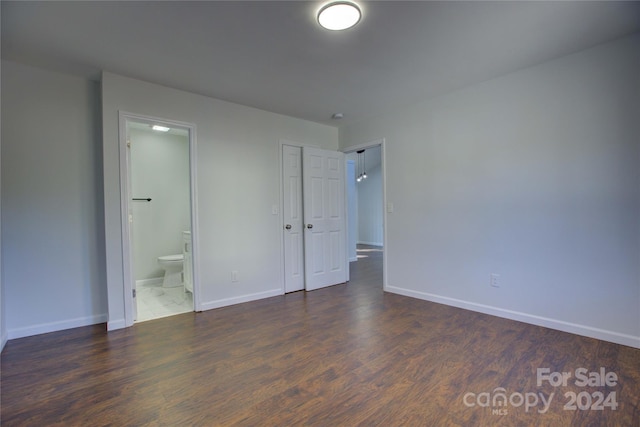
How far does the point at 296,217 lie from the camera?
420 cm

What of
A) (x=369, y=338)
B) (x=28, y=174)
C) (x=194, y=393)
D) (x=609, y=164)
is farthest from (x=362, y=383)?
(x=28, y=174)

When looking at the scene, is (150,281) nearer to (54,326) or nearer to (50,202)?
(54,326)

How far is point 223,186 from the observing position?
3.56 metres

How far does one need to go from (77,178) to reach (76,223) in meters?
0.44

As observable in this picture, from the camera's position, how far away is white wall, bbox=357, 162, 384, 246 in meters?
9.21

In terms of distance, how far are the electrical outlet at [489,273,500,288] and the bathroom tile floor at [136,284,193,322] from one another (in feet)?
10.7

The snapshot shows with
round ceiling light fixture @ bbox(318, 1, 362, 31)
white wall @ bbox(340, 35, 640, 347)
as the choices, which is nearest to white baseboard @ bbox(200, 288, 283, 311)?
white wall @ bbox(340, 35, 640, 347)

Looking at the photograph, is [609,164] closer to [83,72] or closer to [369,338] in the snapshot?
[369,338]

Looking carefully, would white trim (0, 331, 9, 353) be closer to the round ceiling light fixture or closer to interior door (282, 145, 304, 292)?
interior door (282, 145, 304, 292)

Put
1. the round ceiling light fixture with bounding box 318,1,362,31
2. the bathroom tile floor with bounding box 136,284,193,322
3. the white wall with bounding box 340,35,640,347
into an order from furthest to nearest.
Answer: the bathroom tile floor with bounding box 136,284,193,322 → the white wall with bounding box 340,35,640,347 → the round ceiling light fixture with bounding box 318,1,362,31

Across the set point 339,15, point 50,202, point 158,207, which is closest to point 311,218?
point 158,207

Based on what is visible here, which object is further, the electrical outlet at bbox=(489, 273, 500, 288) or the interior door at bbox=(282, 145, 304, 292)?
the interior door at bbox=(282, 145, 304, 292)

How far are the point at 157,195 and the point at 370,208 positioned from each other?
247 inches

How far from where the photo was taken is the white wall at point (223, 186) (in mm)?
2854
